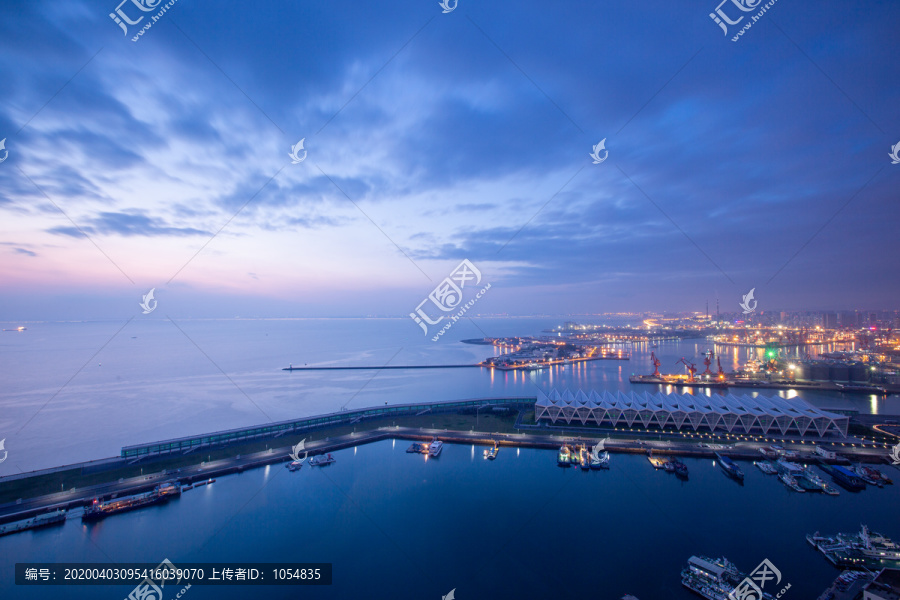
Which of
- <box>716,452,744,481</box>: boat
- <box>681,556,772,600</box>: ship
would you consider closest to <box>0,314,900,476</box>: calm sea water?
<box>716,452,744,481</box>: boat

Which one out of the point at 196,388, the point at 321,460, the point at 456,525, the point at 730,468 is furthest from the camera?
the point at 196,388

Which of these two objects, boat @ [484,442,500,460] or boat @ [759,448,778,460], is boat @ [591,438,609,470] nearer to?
boat @ [484,442,500,460]

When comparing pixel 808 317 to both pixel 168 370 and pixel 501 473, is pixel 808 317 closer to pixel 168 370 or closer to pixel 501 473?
pixel 501 473

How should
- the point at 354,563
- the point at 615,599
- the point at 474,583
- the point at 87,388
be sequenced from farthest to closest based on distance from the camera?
the point at 87,388, the point at 354,563, the point at 474,583, the point at 615,599

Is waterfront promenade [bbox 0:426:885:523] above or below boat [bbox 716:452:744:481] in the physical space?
above

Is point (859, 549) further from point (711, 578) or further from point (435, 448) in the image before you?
point (435, 448)

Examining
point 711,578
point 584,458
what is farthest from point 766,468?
point 711,578

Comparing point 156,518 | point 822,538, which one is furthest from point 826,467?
point 156,518
